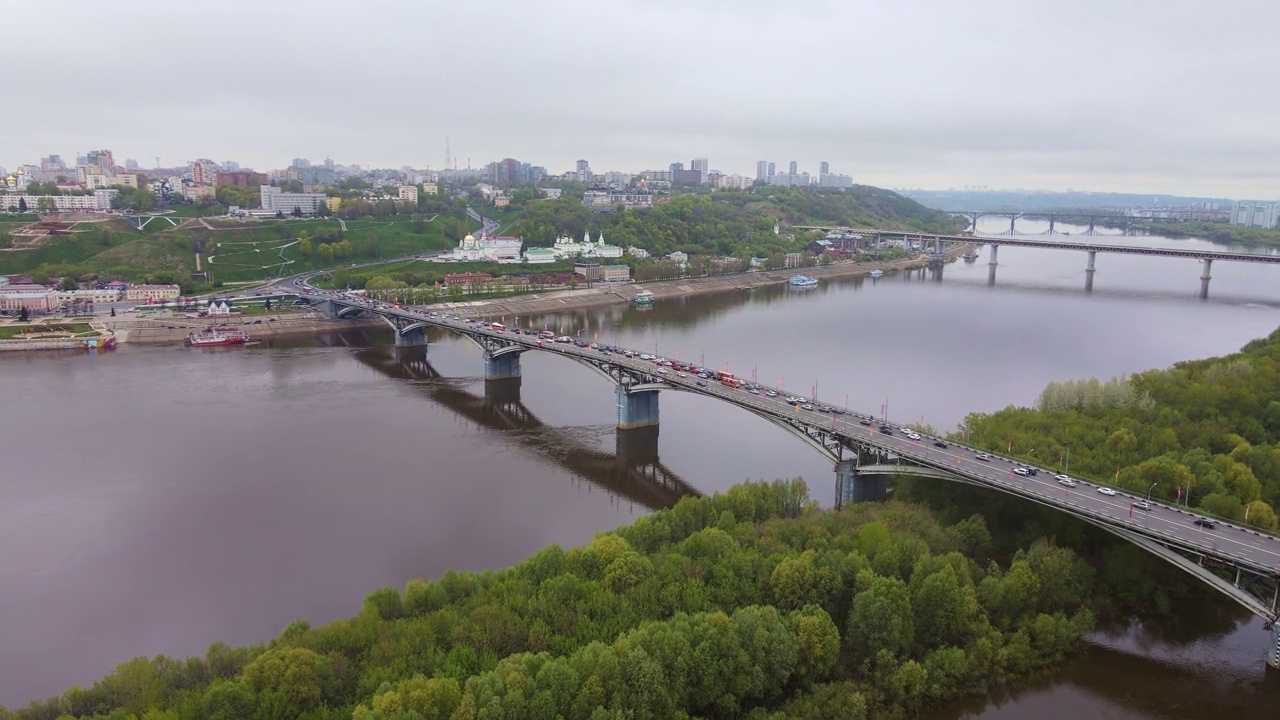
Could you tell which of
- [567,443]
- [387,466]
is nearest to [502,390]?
[567,443]

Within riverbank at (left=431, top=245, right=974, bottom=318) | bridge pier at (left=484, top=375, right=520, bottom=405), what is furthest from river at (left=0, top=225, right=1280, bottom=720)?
riverbank at (left=431, top=245, right=974, bottom=318)

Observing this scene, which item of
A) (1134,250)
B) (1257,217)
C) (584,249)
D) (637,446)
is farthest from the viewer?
(1257,217)

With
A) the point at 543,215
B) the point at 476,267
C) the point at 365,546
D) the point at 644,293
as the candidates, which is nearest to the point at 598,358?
the point at 365,546

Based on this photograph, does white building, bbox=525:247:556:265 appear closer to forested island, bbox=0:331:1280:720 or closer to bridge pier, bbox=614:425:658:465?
bridge pier, bbox=614:425:658:465

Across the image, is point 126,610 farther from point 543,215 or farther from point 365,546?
point 543,215

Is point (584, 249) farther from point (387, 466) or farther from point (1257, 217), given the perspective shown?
point (1257, 217)
